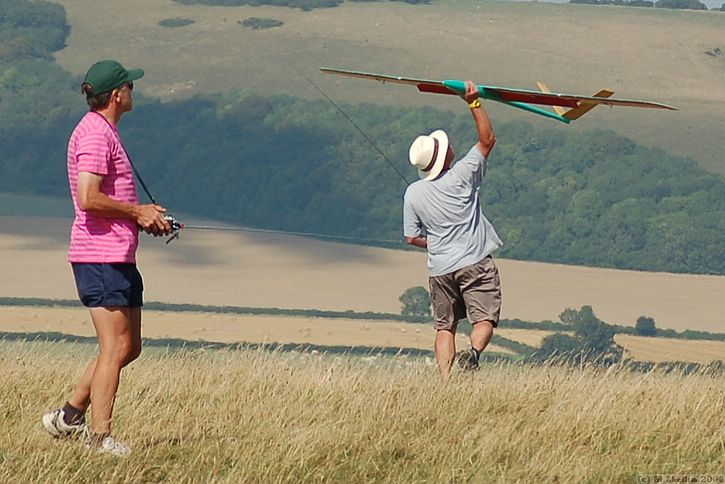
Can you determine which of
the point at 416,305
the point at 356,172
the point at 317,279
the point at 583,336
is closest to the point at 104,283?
the point at 583,336

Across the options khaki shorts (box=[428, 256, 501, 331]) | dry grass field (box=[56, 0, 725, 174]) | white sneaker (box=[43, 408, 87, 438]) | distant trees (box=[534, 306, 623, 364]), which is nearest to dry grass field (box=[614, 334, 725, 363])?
distant trees (box=[534, 306, 623, 364])

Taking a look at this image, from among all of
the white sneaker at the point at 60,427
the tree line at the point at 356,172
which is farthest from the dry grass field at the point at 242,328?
the white sneaker at the point at 60,427

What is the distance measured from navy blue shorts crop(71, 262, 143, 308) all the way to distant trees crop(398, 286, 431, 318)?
305 ft

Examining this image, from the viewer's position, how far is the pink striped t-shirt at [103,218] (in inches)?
226

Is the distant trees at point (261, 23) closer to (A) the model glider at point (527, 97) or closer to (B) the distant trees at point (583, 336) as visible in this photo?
(B) the distant trees at point (583, 336)

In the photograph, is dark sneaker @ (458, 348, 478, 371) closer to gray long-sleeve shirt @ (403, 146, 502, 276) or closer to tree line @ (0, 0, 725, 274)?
gray long-sleeve shirt @ (403, 146, 502, 276)

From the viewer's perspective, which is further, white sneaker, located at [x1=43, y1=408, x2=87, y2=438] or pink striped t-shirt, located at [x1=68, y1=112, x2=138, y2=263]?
white sneaker, located at [x1=43, y1=408, x2=87, y2=438]

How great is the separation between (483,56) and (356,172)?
871 inches

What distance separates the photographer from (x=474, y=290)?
7793mm

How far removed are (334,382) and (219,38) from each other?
190 metres

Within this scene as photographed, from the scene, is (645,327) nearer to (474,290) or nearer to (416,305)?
(416,305)

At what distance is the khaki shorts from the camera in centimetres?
777

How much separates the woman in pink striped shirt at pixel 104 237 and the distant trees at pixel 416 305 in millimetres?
93026

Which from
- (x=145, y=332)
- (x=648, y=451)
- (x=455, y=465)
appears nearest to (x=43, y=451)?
(x=455, y=465)
